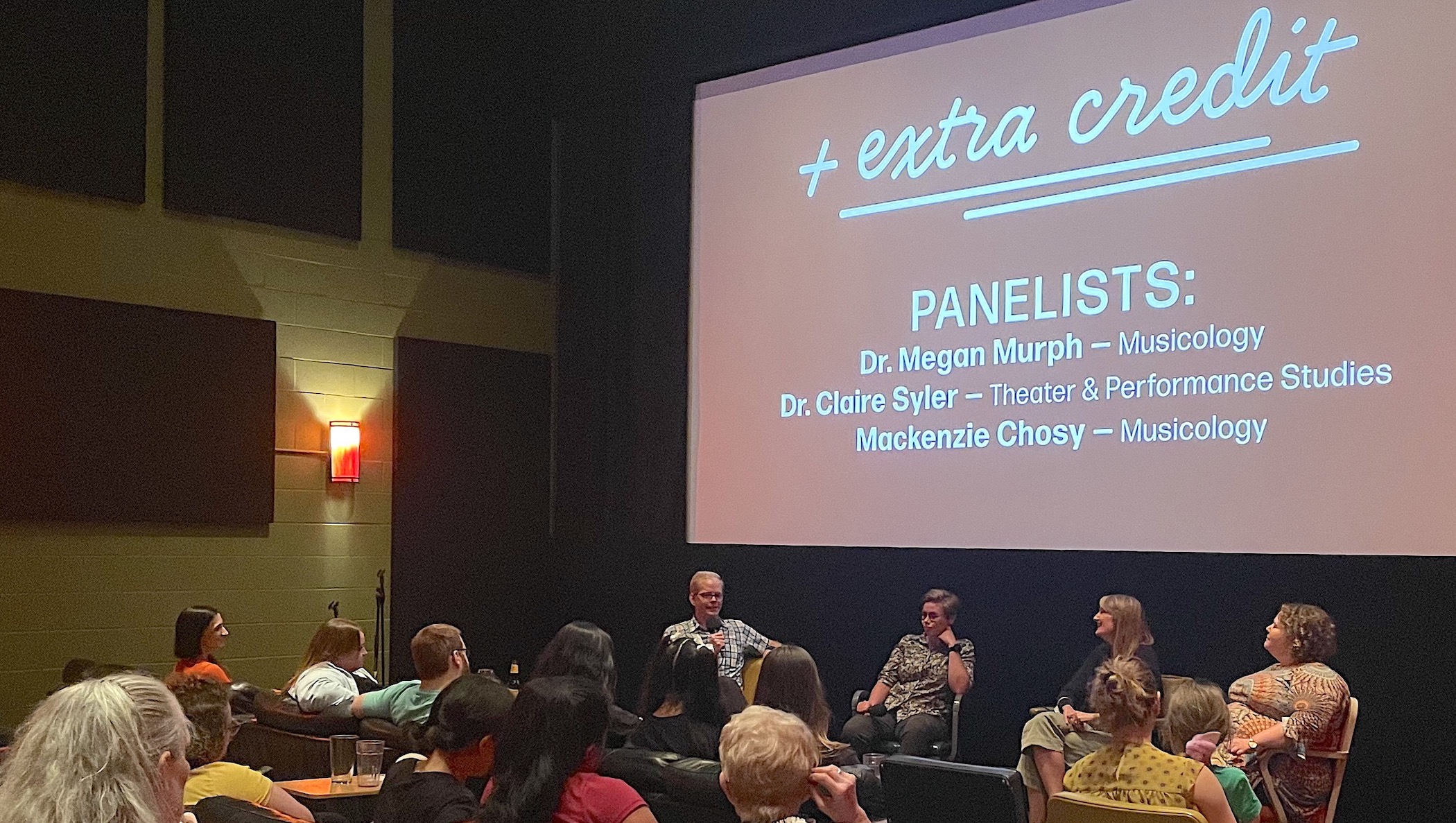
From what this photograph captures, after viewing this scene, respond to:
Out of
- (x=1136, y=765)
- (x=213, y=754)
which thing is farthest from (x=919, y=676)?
(x=213, y=754)

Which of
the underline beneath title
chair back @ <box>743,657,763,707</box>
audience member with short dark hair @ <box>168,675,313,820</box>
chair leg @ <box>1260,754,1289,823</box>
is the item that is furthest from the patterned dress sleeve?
audience member with short dark hair @ <box>168,675,313,820</box>

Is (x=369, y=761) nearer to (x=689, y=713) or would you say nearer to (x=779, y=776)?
(x=689, y=713)

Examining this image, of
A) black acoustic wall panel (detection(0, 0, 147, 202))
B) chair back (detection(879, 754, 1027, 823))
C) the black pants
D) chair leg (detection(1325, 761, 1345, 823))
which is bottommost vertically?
the black pants

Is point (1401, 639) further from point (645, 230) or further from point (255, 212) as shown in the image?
point (255, 212)

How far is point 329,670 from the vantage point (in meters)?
5.71

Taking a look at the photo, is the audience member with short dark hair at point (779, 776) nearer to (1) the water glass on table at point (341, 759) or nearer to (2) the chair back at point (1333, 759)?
(1) the water glass on table at point (341, 759)

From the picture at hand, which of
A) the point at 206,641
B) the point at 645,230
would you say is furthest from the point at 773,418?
the point at 206,641

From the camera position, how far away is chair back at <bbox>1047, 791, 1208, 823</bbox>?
115 inches

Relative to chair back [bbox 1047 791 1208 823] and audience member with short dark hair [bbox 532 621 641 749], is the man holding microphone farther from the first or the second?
chair back [bbox 1047 791 1208 823]

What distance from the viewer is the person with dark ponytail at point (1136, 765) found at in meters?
3.10

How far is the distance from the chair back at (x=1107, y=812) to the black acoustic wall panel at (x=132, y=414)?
5454 mm

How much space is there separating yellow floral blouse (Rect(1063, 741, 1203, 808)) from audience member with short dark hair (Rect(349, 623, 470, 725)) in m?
2.01

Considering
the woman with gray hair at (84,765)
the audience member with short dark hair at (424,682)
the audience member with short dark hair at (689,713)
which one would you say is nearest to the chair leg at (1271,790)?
the audience member with short dark hair at (689,713)

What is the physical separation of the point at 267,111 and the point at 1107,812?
645 centimetres
